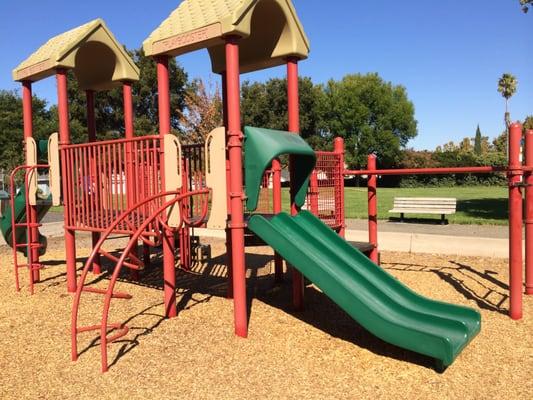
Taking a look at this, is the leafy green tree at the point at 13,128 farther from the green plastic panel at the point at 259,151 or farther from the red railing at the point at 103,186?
the green plastic panel at the point at 259,151

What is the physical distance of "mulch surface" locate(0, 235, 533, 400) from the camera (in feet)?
10.8

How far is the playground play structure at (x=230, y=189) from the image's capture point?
3.95 meters

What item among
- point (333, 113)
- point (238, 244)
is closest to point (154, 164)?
point (238, 244)

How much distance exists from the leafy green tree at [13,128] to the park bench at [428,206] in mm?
27158

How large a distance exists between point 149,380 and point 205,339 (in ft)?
2.98

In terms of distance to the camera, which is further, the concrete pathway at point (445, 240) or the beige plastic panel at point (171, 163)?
the concrete pathway at point (445, 240)

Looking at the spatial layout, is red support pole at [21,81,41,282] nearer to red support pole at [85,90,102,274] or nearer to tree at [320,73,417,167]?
red support pole at [85,90,102,274]

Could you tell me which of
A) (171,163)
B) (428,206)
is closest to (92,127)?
(171,163)

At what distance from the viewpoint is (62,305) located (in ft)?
18.4

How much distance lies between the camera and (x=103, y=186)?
5.58 metres

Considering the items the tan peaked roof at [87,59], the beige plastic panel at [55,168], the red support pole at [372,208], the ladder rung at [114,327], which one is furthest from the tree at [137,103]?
the ladder rung at [114,327]

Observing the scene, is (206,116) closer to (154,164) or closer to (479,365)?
(154,164)

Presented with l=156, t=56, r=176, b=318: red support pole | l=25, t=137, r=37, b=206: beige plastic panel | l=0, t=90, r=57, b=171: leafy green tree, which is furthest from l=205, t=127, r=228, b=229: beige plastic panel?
l=0, t=90, r=57, b=171: leafy green tree

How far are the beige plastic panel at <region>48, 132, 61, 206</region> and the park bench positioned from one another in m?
10.8
